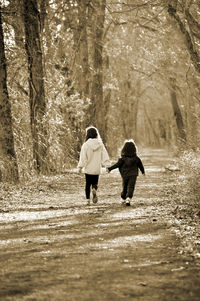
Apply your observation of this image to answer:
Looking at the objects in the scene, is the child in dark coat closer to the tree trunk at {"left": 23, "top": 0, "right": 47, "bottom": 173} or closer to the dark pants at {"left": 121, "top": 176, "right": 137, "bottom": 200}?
the dark pants at {"left": 121, "top": 176, "right": 137, "bottom": 200}

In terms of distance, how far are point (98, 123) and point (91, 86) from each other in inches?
81.0

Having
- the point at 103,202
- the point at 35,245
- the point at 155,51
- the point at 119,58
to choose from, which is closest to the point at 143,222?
the point at 35,245

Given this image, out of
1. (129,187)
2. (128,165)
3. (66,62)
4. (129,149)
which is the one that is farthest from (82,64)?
(129,187)

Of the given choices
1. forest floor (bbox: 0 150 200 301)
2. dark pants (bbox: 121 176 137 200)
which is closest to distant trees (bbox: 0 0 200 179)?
dark pants (bbox: 121 176 137 200)

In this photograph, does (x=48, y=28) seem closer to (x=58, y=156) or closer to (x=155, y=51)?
(x=58, y=156)

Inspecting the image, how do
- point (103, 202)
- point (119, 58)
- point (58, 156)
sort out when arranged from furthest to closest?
point (119, 58) < point (58, 156) < point (103, 202)

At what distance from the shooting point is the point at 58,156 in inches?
811

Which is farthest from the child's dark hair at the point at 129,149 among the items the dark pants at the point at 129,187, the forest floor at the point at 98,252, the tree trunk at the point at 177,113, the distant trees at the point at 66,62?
the tree trunk at the point at 177,113

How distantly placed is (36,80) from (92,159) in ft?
26.8

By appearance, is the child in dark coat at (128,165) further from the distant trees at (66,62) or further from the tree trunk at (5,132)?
the tree trunk at (5,132)

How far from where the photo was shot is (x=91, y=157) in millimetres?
12352

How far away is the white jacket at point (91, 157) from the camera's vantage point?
12281 millimetres

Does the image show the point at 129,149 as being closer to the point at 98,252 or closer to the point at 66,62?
the point at 98,252

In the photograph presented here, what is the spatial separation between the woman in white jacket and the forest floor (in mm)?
585
